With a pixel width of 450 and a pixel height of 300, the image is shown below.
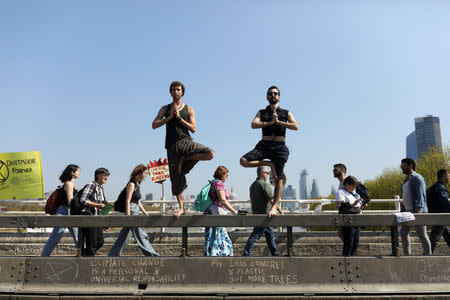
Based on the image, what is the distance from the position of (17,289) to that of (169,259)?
1.87 metres

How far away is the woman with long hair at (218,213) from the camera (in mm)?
6301

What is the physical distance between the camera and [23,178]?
1525 centimetres

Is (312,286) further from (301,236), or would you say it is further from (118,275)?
(301,236)

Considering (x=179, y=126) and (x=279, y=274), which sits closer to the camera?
(x=279, y=274)

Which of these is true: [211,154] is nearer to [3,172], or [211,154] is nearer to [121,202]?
[121,202]

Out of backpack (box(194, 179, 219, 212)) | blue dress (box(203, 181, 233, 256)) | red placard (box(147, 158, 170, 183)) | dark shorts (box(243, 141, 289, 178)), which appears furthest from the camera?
red placard (box(147, 158, 170, 183))

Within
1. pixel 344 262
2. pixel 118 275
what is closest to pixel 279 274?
pixel 344 262

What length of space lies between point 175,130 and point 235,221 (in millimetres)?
1583

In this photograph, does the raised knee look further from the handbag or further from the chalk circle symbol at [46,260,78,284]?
the handbag

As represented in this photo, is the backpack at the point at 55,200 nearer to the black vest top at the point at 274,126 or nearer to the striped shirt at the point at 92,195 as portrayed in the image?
the striped shirt at the point at 92,195

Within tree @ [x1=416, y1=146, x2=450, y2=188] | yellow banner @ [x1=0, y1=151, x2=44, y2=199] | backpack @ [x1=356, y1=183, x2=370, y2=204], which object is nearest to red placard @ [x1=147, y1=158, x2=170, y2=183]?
yellow banner @ [x1=0, y1=151, x2=44, y2=199]

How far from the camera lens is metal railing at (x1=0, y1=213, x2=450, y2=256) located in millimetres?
4508

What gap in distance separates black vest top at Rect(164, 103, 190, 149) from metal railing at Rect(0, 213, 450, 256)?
3.82 feet

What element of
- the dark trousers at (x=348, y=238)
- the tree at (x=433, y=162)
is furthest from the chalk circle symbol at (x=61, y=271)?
the tree at (x=433, y=162)
